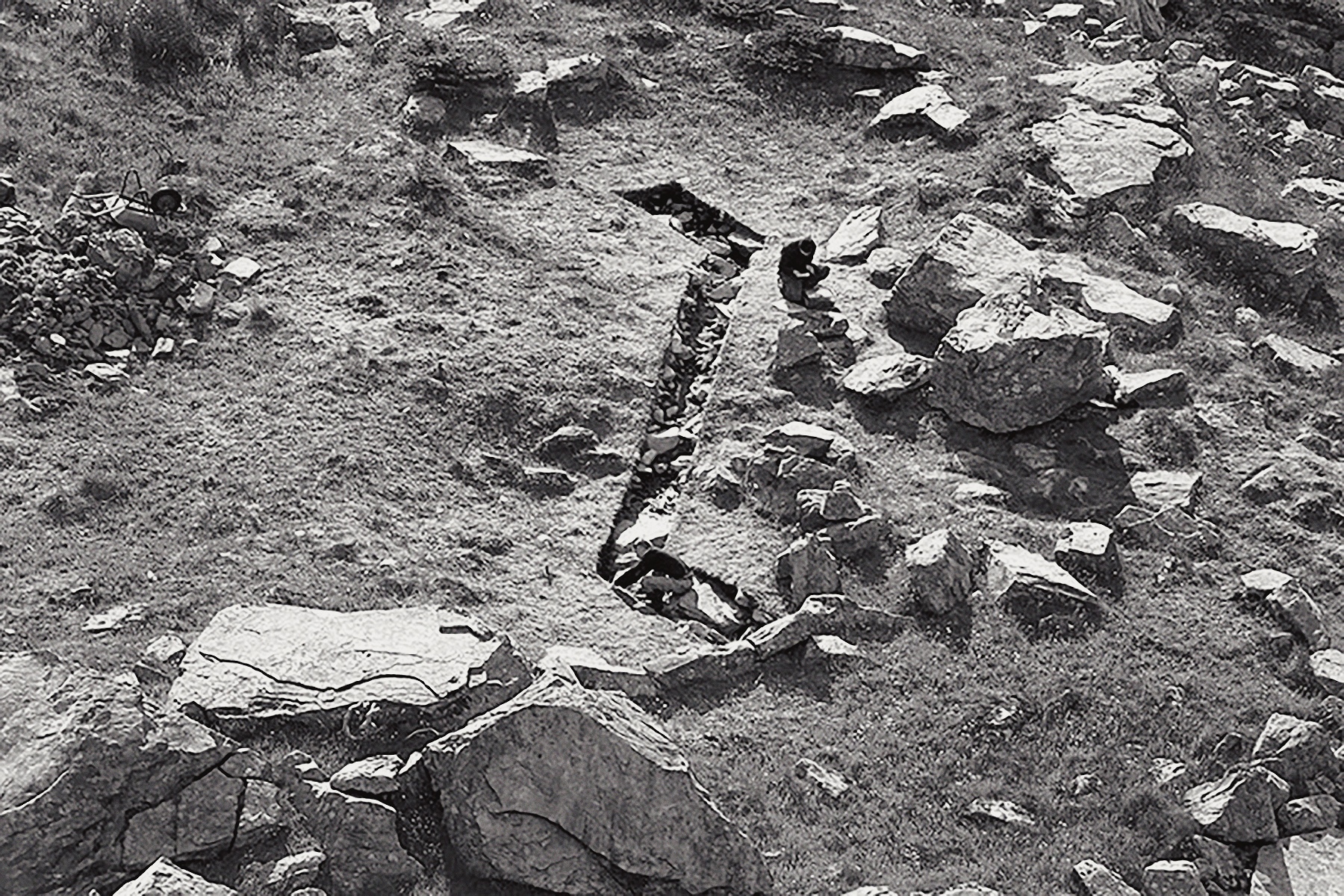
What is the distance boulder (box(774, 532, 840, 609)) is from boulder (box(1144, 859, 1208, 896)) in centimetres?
431

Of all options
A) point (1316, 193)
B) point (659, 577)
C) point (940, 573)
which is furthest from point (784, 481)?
point (1316, 193)

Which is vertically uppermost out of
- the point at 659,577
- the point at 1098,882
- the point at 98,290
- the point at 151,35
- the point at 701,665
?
the point at 151,35

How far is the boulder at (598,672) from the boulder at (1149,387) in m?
7.63

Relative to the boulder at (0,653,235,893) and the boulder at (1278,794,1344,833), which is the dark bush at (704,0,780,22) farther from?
the boulder at (0,653,235,893)

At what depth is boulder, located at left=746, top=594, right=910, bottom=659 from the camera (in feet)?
44.4

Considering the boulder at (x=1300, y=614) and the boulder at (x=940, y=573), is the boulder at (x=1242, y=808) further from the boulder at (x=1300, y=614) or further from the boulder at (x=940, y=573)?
the boulder at (x=940, y=573)

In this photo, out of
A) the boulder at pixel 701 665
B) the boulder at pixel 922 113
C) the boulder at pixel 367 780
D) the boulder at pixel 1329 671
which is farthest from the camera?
the boulder at pixel 922 113

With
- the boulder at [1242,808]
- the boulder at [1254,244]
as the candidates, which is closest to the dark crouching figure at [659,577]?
the boulder at [1242,808]

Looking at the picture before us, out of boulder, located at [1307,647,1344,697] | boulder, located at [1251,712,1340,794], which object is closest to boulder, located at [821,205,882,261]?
boulder, located at [1307,647,1344,697]

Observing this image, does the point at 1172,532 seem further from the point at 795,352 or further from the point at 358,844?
the point at 358,844

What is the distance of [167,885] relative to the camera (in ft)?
27.0

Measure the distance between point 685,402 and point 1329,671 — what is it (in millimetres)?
8133

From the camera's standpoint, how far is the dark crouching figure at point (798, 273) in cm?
1930

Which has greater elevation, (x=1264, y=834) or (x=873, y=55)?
(x=1264, y=834)
